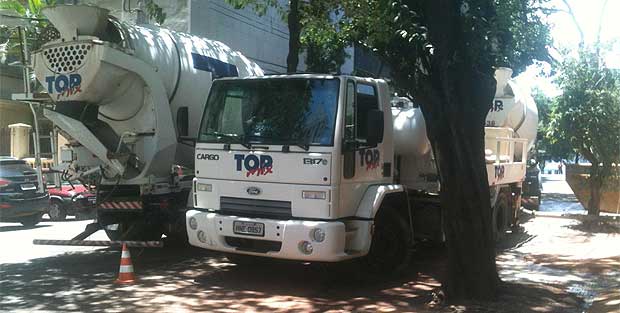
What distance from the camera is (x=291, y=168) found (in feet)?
22.8

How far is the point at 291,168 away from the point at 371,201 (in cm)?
110

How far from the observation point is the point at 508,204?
→ 38.8ft

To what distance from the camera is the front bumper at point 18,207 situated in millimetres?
13586

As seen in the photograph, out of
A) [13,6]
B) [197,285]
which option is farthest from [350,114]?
[13,6]

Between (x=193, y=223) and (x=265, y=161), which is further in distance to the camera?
(x=193, y=223)

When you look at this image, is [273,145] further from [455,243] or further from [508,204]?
[508,204]

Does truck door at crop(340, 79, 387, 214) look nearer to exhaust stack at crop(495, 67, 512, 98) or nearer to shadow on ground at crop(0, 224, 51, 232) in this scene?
exhaust stack at crop(495, 67, 512, 98)

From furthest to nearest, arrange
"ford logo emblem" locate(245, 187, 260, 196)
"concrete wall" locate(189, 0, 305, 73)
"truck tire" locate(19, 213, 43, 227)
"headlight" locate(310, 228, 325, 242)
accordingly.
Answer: "concrete wall" locate(189, 0, 305, 73) < "truck tire" locate(19, 213, 43, 227) < "ford logo emblem" locate(245, 187, 260, 196) < "headlight" locate(310, 228, 325, 242)

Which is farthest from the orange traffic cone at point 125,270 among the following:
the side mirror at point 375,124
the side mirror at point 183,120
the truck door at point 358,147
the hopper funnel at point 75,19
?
the side mirror at point 375,124

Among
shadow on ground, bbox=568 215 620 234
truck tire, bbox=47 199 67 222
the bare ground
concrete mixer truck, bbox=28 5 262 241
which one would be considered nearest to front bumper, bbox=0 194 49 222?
truck tire, bbox=47 199 67 222

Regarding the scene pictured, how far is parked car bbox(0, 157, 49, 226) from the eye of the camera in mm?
13633

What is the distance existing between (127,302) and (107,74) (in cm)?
333

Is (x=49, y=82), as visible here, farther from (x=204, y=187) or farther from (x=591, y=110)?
(x=591, y=110)

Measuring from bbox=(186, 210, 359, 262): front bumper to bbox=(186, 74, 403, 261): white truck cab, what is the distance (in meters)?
0.01
